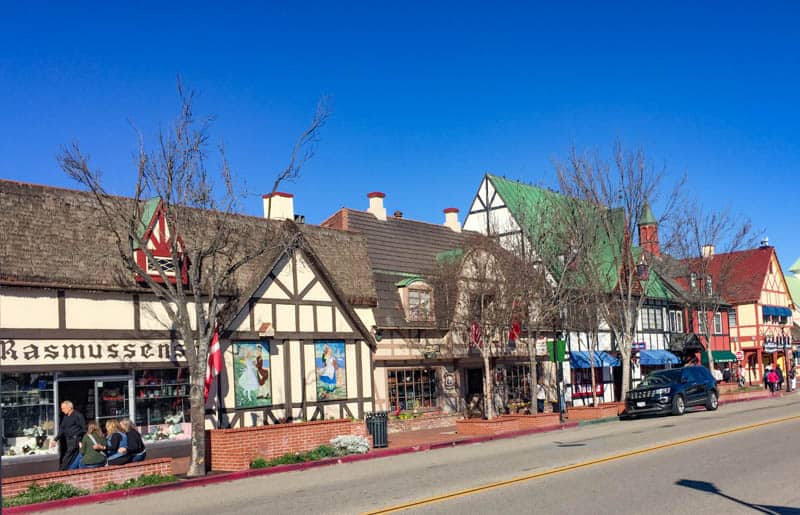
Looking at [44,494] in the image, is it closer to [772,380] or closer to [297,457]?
[297,457]

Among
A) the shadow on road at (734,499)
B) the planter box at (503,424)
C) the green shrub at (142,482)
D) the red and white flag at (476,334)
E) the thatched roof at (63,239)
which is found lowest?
the planter box at (503,424)

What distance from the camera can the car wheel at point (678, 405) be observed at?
30625 mm

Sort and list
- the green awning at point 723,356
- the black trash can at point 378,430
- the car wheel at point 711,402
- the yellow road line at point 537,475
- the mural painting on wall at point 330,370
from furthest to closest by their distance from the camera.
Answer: the green awning at point 723,356, the car wheel at point 711,402, the mural painting on wall at point 330,370, the black trash can at point 378,430, the yellow road line at point 537,475

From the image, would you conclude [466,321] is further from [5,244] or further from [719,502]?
[719,502]

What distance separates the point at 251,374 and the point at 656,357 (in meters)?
29.3

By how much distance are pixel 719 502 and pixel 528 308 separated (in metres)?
18.1

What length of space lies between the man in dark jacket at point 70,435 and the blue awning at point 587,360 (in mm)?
25664

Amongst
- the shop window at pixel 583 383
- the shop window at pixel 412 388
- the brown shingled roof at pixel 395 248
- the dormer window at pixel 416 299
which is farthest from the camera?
the shop window at pixel 583 383

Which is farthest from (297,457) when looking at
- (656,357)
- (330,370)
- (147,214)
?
(656,357)

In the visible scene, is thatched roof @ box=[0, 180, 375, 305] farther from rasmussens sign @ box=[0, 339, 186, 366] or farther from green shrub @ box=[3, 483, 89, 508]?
green shrub @ box=[3, 483, 89, 508]

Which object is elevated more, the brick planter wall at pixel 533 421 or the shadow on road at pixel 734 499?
the shadow on road at pixel 734 499

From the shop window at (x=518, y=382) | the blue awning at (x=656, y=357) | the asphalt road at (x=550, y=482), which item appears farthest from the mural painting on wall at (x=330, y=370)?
the blue awning at (x=656, y=357)

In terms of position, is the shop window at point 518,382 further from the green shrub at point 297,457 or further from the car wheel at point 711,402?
the green shrub at point 297,457

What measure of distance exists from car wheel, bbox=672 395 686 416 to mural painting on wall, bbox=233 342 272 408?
1513cm
